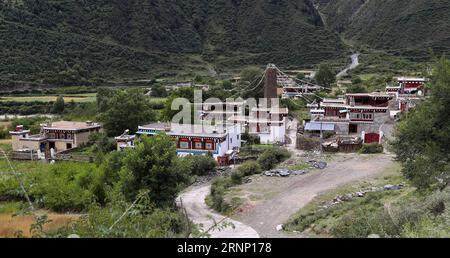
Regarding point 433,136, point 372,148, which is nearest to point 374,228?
point 433,136

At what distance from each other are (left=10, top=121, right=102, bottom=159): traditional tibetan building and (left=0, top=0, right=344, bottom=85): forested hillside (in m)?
29.3

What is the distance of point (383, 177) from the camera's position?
21.9 m

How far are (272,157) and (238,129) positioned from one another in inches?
200

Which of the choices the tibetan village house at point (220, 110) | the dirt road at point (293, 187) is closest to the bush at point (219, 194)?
the dirt road at point (293, 187)

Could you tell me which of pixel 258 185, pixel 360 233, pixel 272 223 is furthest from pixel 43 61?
pixel 360 233

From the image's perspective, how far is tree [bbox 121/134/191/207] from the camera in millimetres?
18391

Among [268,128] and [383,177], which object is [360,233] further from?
[268,128]

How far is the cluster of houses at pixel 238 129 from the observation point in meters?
30.0

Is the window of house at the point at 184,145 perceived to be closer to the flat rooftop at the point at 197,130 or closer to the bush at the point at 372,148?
the flat rooftop at the point at 197,130

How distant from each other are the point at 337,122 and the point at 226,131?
28.3 ft

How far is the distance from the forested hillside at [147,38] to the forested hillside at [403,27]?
8745 millimetres

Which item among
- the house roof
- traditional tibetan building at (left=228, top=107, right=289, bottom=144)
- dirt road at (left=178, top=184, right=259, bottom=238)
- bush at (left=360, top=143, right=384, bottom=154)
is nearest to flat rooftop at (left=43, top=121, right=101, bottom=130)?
traditional tibetan building at (left=228, top=107, right=289, bottom=144)

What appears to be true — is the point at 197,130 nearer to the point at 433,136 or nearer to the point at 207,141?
the point at 207,141

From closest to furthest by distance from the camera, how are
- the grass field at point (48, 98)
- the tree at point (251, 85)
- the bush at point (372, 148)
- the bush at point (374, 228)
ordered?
the bush at point (374, 228) < the bush at point (372, 148) < the tree at point (251, 85) < the grass field at point (48, 98)
